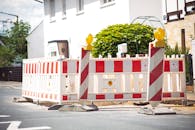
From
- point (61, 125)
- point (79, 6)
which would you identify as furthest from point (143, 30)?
point (61, 125)

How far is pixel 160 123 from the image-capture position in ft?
27.8

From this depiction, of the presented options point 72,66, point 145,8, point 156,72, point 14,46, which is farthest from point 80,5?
point 14,46

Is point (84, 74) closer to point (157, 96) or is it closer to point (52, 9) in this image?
point (157, 96)

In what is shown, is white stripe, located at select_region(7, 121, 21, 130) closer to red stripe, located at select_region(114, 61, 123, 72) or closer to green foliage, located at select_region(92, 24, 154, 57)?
red stripe, located at select_region(114, 61, 123, 72)

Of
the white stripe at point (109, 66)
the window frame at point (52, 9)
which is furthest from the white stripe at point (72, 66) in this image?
the window frame at point (52, 9)

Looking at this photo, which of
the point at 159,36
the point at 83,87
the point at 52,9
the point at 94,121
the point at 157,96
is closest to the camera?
the point at 94,121

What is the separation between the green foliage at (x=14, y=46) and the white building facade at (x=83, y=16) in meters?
16.2

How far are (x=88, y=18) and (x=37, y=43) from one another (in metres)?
9.30

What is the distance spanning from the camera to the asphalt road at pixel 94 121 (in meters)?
8.04

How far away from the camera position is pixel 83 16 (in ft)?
83.3

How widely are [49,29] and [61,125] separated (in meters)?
22.5

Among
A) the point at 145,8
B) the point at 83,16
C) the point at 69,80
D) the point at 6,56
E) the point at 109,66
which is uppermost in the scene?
the point at 83,16

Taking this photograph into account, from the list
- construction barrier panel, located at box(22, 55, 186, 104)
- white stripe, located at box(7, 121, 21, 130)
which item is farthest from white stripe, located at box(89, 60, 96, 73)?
white stripe, located at box(7, 121, 21, 130)

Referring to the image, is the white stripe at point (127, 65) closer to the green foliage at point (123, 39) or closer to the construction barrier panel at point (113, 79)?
the construction barrier panel at point (113, 79)
